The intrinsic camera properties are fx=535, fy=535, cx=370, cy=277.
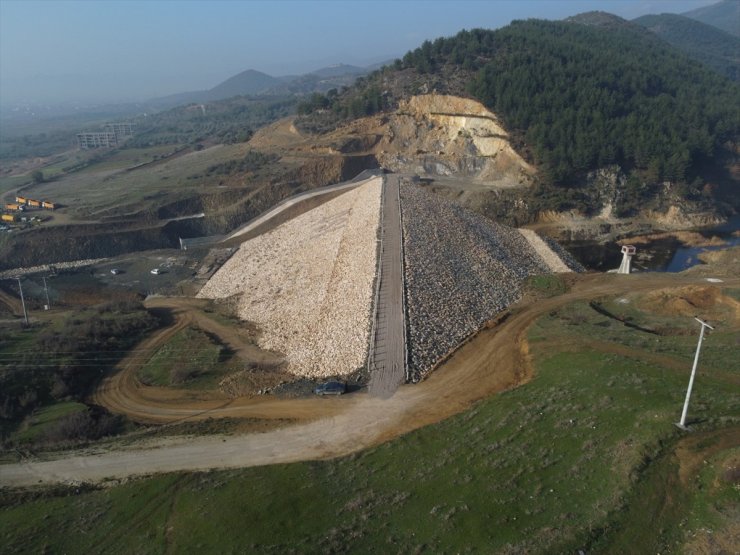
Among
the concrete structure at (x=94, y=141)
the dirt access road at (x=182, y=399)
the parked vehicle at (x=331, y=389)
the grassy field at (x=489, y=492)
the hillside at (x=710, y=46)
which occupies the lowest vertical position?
the dirt access road at (x=182, y=399)

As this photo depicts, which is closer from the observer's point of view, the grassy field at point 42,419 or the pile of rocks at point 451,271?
the grassy field at point 42,419

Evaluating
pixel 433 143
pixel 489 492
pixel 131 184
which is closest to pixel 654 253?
pixel 433 143

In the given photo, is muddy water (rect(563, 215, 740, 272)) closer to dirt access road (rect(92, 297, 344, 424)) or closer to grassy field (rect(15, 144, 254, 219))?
dirt access road (rect(92, 297, 344, 424))

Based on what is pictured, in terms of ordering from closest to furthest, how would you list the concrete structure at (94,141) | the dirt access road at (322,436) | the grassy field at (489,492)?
1. the grassy field at (489,492)
2. the dirt access road at (322,436)
3. the concrete structure at (94,141)

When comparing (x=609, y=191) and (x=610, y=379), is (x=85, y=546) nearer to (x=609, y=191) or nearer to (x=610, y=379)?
(x=610, y=379)

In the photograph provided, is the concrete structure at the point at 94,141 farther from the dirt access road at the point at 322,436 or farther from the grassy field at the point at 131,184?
the dirt access road at the point at 322,436

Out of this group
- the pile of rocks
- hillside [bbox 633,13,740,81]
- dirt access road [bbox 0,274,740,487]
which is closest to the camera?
dirt access road [bbox 0,274,740,487]

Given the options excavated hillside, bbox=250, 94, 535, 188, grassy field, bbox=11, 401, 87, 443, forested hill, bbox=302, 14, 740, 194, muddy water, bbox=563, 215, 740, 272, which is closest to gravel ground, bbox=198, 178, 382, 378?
grassy field, bbox=11, 401, 87, 443

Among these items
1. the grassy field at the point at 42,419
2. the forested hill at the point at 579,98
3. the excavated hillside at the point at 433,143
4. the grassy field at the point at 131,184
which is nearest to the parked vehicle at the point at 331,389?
the grassy field at the point at 42,419
